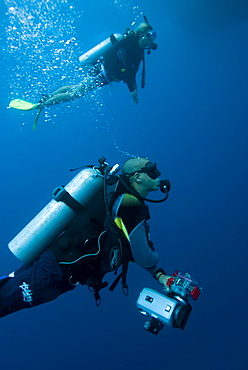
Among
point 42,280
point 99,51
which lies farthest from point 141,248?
point 99,51

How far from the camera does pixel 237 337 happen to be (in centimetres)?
674

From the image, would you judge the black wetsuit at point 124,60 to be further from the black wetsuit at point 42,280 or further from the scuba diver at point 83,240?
the black wetsuit at point 42,280

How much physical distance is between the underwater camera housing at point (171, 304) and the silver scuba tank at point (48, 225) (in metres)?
0.96

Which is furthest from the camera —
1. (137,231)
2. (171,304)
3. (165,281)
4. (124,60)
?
(124,60)

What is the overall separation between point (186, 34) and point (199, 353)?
13.4 meters

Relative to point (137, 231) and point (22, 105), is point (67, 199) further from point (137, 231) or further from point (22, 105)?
point (22, 105)

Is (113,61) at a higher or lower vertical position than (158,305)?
higher

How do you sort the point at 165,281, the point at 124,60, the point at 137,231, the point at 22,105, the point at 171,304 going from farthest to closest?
the point at 22,105 → the point at 124,60 → the point at 165,281 → the point at 137,231 → the point at 171,304

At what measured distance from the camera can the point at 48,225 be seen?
7.77 ft

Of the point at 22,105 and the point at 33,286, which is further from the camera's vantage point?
the point at 22,105

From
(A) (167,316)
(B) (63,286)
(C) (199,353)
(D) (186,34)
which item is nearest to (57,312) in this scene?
(C) (199,353)

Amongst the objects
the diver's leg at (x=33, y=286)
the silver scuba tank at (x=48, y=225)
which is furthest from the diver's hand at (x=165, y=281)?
the silver scuba tank at (x=48, y=225)

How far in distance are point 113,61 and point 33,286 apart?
3.90m

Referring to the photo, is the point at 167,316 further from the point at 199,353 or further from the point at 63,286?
the point at 199,353
